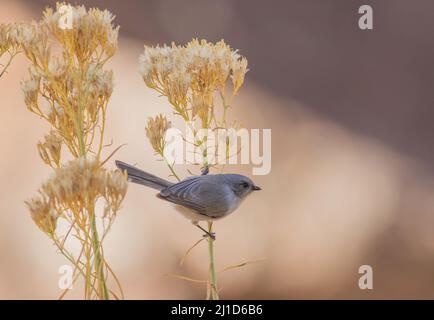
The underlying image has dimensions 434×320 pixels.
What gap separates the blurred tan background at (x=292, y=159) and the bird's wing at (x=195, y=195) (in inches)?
75.7

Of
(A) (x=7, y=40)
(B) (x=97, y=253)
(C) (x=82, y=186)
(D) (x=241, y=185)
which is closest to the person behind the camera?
(C) (x=82, y=186)

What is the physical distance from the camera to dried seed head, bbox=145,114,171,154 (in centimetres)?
163

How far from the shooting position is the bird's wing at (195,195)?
5.80 feet

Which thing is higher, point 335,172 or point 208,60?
point 335,172

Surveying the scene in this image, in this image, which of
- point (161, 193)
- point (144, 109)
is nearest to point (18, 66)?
point (144, 109)

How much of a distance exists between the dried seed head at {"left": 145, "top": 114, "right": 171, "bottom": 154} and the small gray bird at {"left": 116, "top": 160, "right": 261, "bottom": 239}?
5.0 inches

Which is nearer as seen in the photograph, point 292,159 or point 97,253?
point 97,253

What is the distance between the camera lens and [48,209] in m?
1.32

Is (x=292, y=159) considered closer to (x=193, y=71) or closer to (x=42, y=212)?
(x=193, y=71)

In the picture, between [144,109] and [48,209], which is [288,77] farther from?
[48,209]

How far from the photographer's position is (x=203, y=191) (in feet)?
5.89

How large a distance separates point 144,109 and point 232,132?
2.45m

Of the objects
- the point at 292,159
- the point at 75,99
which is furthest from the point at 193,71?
the point at 292,159

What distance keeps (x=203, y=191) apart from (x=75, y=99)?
0.46 metres
